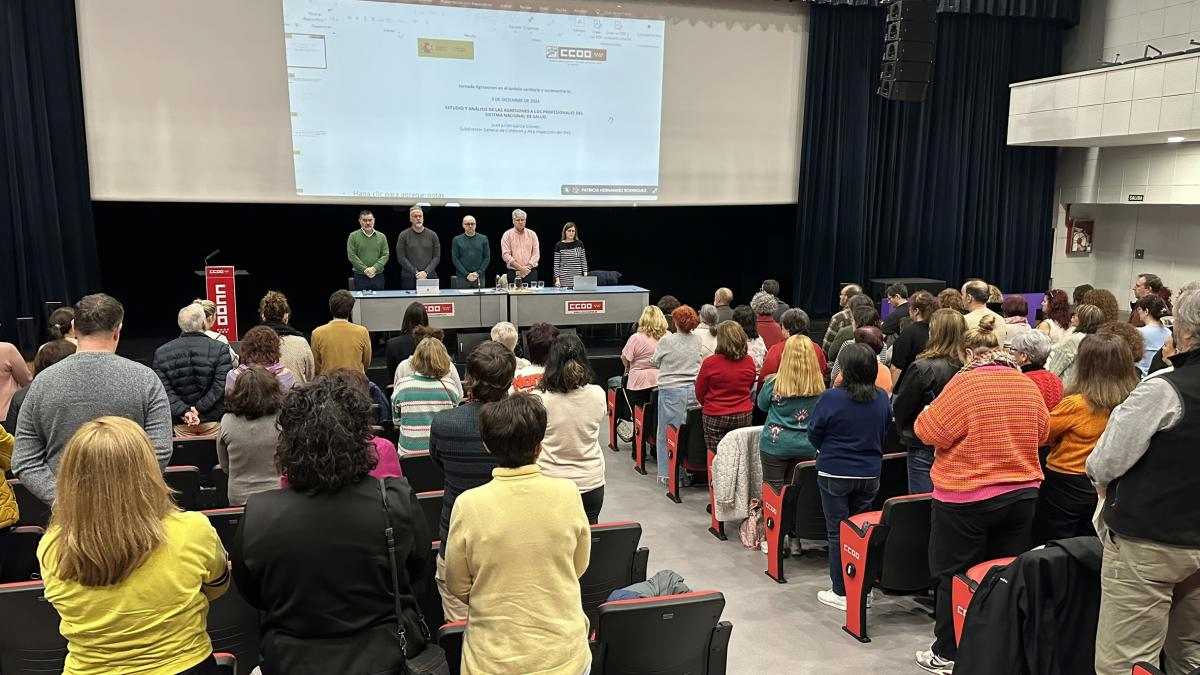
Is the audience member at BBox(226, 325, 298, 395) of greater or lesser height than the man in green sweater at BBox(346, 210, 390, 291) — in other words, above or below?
below

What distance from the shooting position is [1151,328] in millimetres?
5086

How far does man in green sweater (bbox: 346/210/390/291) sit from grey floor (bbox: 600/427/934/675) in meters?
4.03

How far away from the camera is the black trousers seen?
316 centimetres

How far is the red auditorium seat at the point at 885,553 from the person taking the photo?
3502 mm

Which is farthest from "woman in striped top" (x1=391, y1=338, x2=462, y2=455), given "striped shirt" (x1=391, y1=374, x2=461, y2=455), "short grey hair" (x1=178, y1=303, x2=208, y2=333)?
"short grey hair" (x1=178, y1=303, x2=208, y2=333)

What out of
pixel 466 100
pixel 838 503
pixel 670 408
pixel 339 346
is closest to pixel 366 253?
pixel 466 100

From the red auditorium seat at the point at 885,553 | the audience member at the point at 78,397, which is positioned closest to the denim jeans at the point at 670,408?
the red auditorium seat at the point at 885,553

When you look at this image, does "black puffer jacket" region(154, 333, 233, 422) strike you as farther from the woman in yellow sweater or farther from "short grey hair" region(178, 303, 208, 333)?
the woman in yellow sweater

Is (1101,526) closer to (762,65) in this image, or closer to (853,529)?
(853,529)

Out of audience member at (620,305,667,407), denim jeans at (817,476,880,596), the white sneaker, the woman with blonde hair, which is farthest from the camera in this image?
audience member at (620,305,667,407)

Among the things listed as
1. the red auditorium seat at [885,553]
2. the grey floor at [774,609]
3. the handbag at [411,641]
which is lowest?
the grey floor at [774,609]

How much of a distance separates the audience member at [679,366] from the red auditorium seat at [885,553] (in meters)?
1.91

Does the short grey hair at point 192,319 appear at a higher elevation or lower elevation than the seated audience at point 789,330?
higher

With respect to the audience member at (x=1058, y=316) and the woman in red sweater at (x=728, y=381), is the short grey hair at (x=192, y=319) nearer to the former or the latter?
the woman in red sweater at (x=728, y=381)
